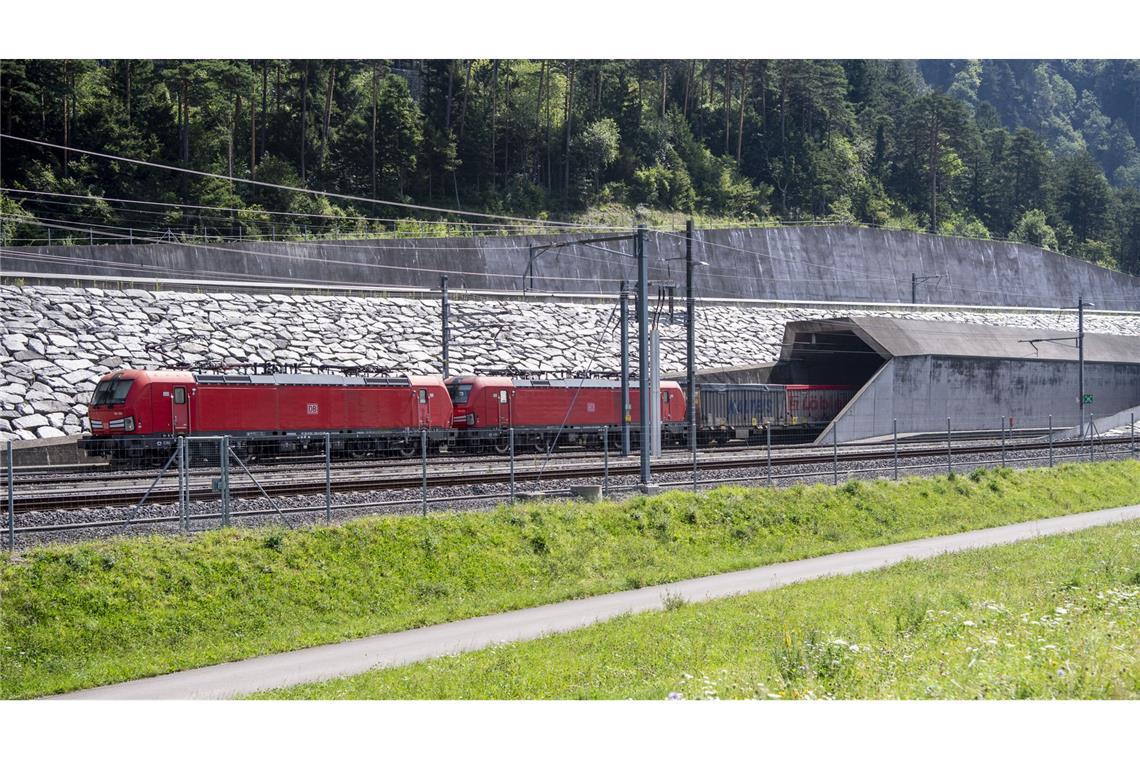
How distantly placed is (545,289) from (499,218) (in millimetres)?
13698

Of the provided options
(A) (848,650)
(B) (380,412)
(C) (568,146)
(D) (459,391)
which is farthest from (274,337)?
(C) (568,146)

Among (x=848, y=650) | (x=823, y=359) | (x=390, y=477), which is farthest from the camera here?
(x=823, y=359)

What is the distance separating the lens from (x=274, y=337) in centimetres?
4069

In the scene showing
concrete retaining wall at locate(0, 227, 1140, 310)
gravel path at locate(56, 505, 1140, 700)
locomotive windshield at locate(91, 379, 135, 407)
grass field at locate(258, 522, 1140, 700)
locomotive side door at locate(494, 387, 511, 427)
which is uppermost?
concrete retaining wall at locate(0, 227, 1140, 310)

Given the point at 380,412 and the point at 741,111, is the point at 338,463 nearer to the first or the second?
the point at 380,412

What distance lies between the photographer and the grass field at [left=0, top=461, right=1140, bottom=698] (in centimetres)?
1518

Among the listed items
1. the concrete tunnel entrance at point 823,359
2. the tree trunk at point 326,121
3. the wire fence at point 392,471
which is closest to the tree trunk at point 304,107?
the tree trunk at point 326,121

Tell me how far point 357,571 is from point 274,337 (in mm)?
23752

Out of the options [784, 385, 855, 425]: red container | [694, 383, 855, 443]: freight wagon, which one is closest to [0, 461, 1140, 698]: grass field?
[694, 383, 855, 443]: freight wagon

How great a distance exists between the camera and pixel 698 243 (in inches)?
2328

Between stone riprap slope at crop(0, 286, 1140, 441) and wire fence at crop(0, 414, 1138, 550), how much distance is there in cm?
436

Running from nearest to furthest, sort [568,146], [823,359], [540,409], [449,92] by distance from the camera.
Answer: [540,409] < [823,359] < [449,92] < [568,146]

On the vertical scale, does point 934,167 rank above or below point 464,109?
below

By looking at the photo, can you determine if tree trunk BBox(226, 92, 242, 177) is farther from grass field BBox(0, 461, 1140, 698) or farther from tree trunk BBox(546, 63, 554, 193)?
grass field BBox(0, 461, 1140, 698)
